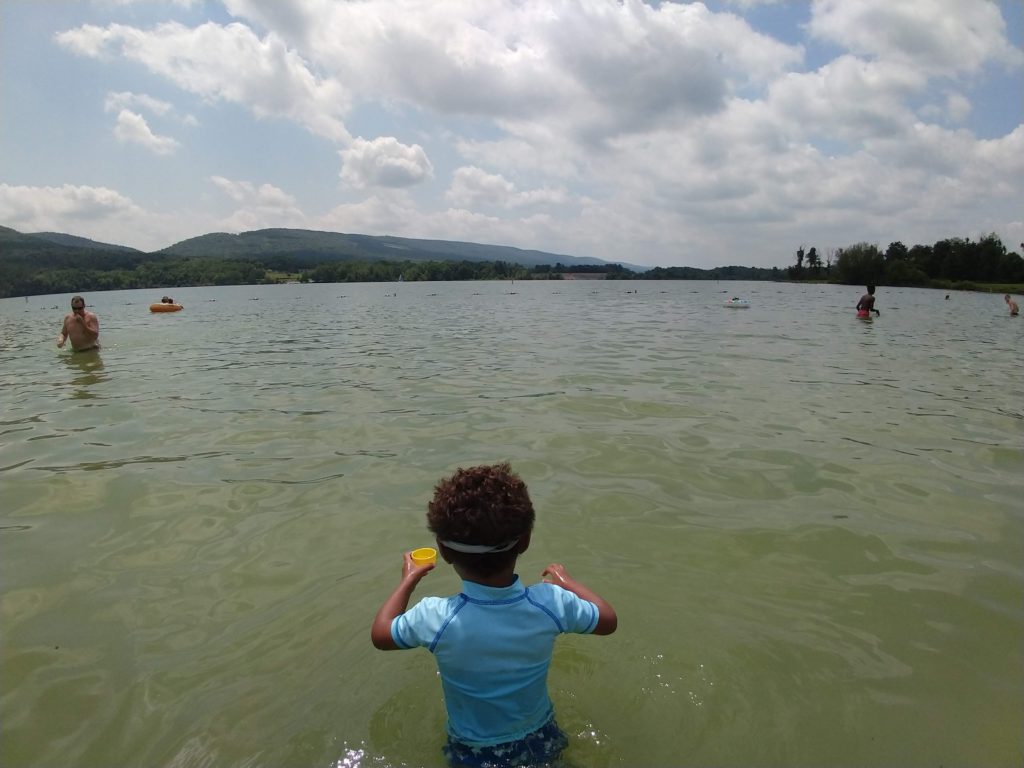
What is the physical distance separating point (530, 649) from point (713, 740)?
1534mm

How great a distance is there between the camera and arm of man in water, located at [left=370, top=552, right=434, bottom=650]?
275 centimetres

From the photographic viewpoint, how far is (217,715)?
3582 mm

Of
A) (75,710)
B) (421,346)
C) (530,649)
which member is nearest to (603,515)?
(530,649)

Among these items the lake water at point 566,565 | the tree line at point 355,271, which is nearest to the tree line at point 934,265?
the tree line at point 355,271

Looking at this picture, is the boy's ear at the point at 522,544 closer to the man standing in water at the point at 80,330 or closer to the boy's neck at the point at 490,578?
the boy's neck at the point at 490,578

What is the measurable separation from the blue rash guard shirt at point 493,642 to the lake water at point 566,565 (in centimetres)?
59

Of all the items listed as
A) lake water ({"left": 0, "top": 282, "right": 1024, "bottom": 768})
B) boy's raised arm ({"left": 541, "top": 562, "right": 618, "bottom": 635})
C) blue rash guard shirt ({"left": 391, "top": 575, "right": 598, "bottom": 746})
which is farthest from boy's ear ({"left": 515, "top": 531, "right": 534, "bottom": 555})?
lake water ({"left": 0, "top": 282, "right": 1024, "bottom": 768})

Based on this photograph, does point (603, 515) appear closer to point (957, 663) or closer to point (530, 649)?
point (957, 663)

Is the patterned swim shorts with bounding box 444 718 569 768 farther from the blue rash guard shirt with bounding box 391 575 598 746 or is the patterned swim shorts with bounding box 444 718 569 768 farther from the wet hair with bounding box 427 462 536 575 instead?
the wet hair with bounding box 427 462 536 575

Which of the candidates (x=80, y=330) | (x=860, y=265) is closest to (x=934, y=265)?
(x=860, y=265)

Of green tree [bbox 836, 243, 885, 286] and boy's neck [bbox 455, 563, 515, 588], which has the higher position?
green tree [bbox 836, 243, 885, 286]

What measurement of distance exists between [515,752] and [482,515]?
1.36 metres

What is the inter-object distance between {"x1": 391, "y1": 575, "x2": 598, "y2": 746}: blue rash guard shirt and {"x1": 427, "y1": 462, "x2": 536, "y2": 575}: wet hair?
149mm

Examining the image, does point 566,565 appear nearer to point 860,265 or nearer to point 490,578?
point 490,578
